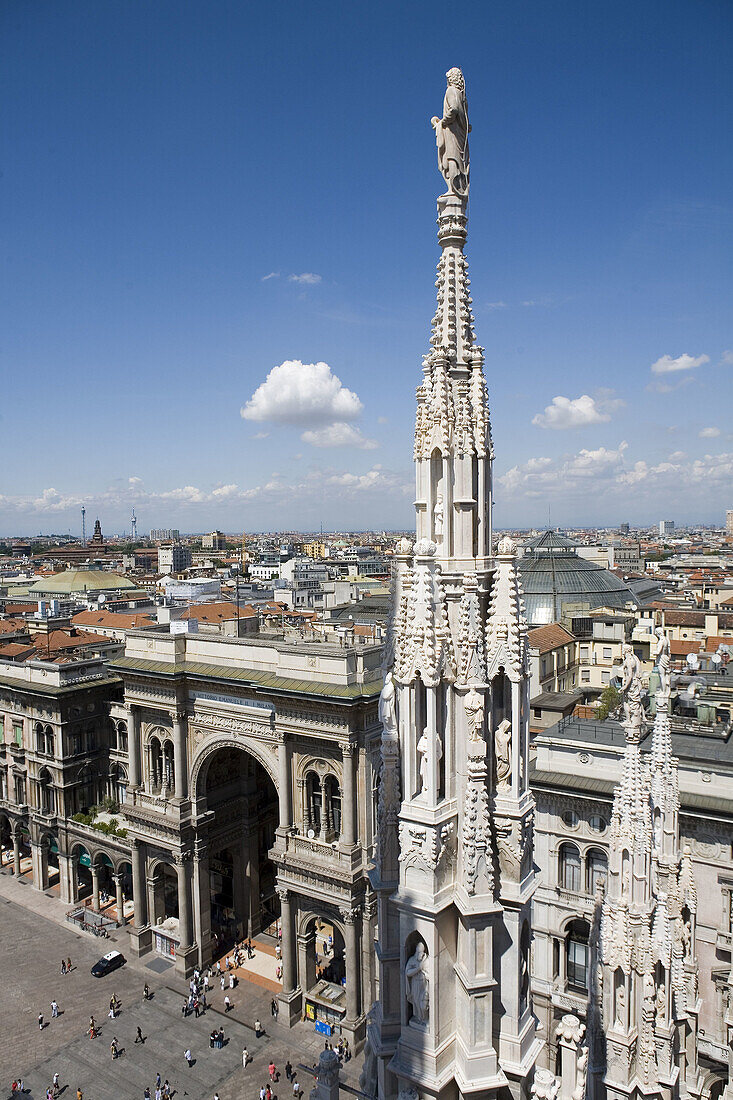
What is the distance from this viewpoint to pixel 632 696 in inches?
504

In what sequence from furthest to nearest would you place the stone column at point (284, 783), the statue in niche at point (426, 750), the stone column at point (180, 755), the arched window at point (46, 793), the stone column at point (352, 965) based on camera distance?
1. the arched window at point (46, 793)
2. the stone column at point (180, 755)
3. the stone column at point (284, 783)
4. the stone column at point (352, 965)
5. the statue in niche at point (426, 750)

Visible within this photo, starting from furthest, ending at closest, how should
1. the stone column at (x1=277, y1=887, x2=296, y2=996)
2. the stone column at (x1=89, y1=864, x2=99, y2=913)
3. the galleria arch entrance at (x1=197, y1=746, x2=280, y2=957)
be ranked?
the stone column at (x1=89, y1=864, x2=99, y2=913) < the galleria arch entrance at (x1=197, y1=746, x2=280, y2=957) < the stone column at (x1=277, y1=887, x2=296, y2=996)

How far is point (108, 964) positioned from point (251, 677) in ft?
65.3

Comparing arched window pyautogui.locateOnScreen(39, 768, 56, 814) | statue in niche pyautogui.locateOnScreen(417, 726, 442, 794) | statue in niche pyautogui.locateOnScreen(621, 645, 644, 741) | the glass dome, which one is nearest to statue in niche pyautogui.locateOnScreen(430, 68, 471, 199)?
statue in niche pyautogui.locateOnScreen(417, 726, 442, 794)

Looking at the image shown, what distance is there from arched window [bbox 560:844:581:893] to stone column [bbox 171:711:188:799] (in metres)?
20.5

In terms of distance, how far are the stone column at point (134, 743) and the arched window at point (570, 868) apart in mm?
24270

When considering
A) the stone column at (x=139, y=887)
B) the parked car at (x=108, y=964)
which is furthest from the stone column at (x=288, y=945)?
the parked car at (x=108, y=964)

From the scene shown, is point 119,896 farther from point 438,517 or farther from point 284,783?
point 438,517

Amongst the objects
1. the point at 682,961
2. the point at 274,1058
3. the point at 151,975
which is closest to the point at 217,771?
the point at 151,975

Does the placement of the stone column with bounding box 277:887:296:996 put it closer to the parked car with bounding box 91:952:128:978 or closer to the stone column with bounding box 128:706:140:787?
the stone column with bounding box 128:706:140:787

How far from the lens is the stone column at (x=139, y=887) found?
39.3m

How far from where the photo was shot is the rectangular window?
26844 millimetres

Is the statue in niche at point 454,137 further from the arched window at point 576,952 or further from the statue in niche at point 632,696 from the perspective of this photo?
the arched window at point 576,952

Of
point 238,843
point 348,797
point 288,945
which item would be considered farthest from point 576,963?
point 238,843
